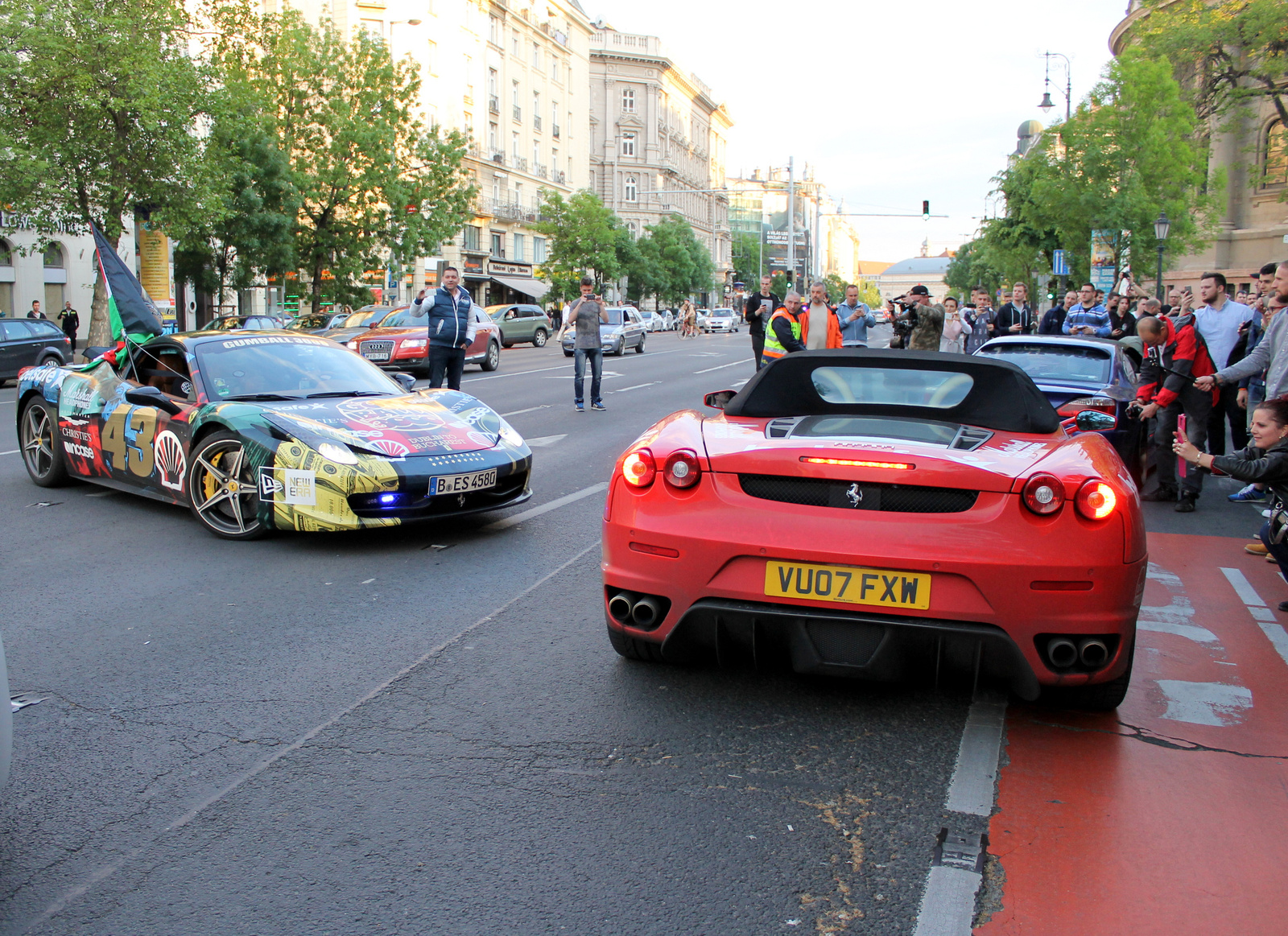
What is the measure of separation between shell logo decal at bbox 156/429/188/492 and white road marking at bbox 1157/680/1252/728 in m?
5.60

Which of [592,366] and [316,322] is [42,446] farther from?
[316,322]

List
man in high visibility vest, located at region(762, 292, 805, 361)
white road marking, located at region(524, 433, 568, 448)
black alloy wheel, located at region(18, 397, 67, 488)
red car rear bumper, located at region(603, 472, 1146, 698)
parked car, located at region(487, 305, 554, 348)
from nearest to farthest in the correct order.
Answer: red car rear bumper, located at region(603, 472, 1146, 698)
black alloy wheel, located at region(18, 397, 67, 488)
white road marking, located at region(524, 433, 568, 448)
man in high visibility vest, located at region(762, 292, 805, 361)
parked car, located at region(487, 305, 554, 348)

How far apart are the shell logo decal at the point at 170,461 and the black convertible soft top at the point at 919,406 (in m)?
4.00

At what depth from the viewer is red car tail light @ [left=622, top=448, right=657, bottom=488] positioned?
3949 mm

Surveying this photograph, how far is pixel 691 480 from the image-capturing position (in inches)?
152

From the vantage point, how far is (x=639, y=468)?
3.99 meters

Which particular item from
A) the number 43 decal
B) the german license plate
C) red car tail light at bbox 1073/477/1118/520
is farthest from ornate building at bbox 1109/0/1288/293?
red car tail light at bbox 1073/477/1118/520

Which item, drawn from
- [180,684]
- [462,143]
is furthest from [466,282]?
[180,684]

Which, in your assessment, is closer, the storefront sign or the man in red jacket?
the man in red jacket

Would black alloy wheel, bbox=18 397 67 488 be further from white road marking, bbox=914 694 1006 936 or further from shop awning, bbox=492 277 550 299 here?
shop awning, bbox=492 277 550 299

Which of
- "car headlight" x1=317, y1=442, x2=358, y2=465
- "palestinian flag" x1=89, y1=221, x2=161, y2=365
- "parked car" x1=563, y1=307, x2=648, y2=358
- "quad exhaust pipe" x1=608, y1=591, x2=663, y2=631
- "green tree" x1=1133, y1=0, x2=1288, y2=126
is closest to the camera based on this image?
"quad exhaust pipe" x1=608, y1=591, x2=663, y2=631

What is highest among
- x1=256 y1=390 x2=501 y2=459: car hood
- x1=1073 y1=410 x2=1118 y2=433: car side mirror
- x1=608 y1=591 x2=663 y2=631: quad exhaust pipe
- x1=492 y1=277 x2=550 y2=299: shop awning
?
x1=492 y1=277 x2=550 y2=299: shop awning

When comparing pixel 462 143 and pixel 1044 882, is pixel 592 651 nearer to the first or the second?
pixel 1044 882

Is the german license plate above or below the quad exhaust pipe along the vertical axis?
above
